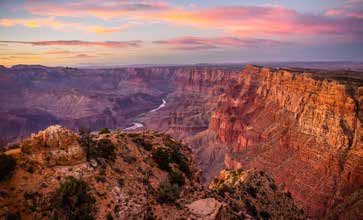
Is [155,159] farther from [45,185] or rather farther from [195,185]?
[45,185]

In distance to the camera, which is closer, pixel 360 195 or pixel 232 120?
pixel 360 195

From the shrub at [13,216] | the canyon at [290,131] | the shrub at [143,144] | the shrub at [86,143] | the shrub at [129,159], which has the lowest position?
the canyon at [290,131]

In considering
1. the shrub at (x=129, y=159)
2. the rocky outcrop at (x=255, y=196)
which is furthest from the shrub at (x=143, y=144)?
the rocky outcrop at (x=255, y=196)

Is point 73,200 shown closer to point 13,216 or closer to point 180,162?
point 13,216

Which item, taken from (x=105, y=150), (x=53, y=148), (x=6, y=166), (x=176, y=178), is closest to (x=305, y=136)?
(x=176, y=178)

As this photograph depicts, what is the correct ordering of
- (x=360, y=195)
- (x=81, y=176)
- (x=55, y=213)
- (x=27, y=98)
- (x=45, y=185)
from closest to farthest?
(x=55, y=213), (x=45, y=185), (x=81, y=176), (x=360, y=195), (x=27, y=98)

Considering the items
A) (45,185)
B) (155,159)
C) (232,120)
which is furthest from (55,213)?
(232,120)

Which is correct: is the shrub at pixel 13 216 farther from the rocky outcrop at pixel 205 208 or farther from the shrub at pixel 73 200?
the rocky outcrop at pixel 205 208
